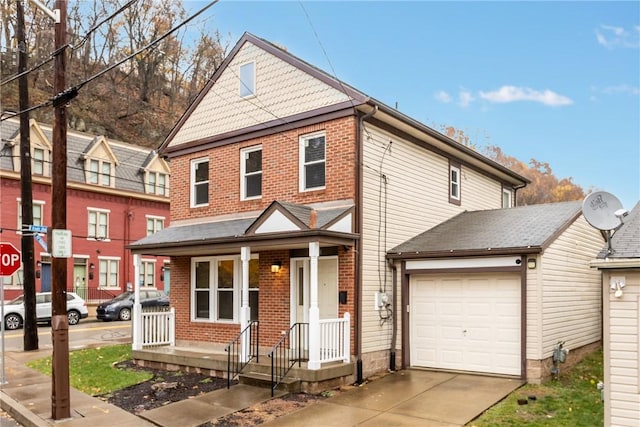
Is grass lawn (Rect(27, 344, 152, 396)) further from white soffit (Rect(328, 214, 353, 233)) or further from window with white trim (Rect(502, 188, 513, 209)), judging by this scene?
window with white trim (Rect(502, 188, 513, 209))

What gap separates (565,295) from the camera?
12414 millimetres

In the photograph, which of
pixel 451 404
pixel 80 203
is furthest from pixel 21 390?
pixel 80 203

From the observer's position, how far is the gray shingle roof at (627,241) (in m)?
7.68

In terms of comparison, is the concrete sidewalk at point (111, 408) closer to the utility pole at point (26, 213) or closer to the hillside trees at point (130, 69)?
the utility pole at point (26, 213)

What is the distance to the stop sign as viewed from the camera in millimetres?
11820

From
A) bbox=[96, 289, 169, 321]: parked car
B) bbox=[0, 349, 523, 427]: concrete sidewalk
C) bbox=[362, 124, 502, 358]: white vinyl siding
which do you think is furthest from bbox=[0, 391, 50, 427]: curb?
bbox=[96, 289, 169, 321]: parked car

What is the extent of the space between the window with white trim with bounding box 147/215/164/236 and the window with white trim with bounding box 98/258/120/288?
317 centimetres

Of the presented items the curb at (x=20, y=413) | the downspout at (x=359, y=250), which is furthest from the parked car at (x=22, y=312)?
→ the downspout at (x=359, y=250)

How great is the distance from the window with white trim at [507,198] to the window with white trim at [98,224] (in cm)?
2298

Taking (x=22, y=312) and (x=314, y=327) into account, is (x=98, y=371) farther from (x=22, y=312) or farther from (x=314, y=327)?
(x=22, y=312)

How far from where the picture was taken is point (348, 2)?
13.5m

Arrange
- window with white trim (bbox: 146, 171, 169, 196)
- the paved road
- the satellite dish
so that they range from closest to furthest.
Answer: the satellite dish → the paved road → window with white trim (bbox: 146, 171, 169, 196)

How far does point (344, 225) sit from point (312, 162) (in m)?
2.15

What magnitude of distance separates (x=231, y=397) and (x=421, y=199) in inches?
273
